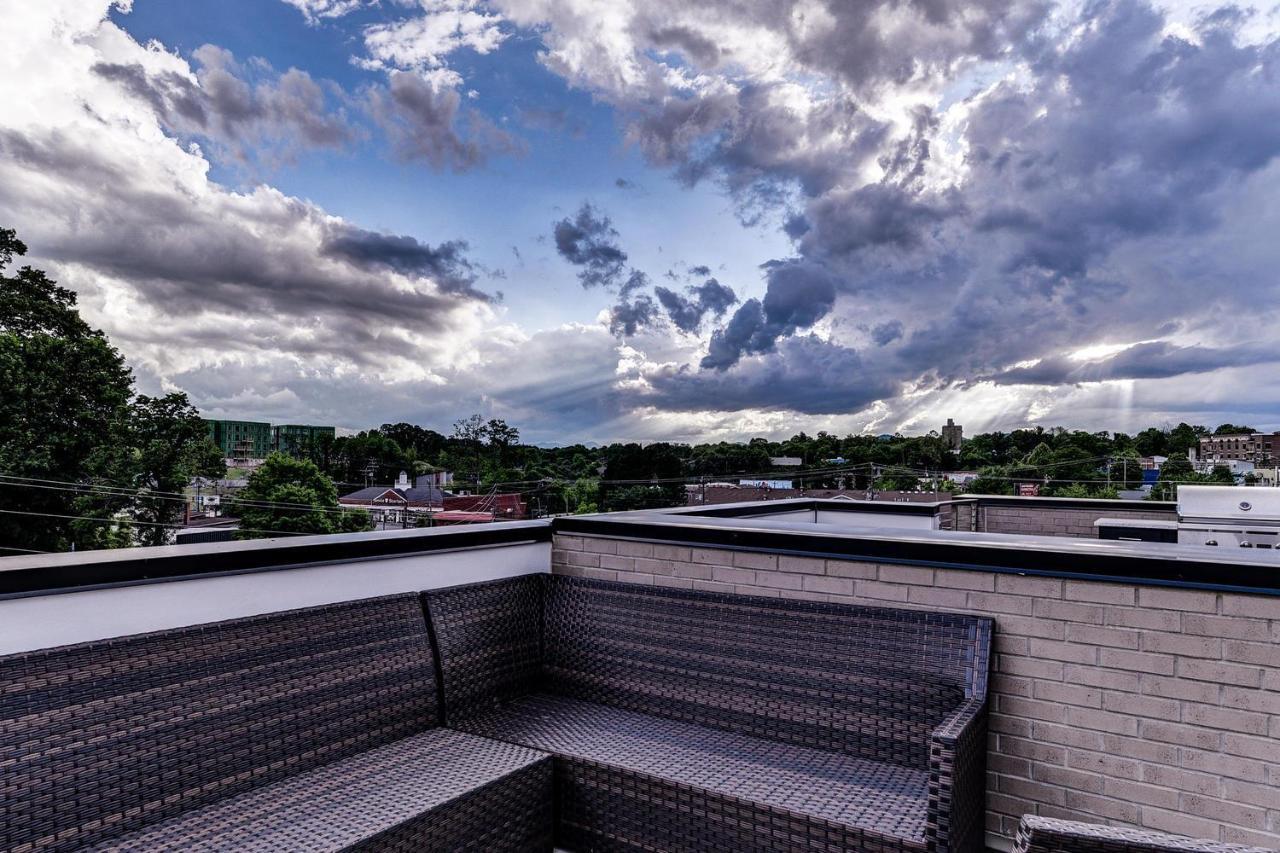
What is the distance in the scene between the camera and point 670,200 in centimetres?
1262

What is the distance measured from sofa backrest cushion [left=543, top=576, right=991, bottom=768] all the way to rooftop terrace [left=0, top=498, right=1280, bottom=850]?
0.11 feet

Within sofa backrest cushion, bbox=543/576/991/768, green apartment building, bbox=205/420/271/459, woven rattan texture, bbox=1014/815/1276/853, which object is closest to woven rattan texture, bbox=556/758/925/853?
sofa backrest cushion, bbox=543/576/991/768

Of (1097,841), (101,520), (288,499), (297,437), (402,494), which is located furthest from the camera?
(402,494)

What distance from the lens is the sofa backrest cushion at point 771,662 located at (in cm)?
205

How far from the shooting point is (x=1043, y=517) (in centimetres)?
628

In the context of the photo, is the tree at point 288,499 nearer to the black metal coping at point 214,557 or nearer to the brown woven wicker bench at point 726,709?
the black metal coping at point 214,557

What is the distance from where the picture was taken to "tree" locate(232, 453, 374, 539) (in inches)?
1268

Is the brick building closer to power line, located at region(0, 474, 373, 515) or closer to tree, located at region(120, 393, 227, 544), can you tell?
power line, located at region(0, 474, 373, 515)

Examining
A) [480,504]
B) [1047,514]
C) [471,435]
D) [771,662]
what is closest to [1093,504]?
[1047,514]

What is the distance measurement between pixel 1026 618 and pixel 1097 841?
4.17 ft

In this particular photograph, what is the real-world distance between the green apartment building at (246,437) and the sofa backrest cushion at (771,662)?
114ft

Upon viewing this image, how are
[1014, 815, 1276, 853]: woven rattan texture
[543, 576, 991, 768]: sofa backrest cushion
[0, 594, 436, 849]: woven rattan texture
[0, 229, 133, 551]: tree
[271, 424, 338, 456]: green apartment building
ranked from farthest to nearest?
[271, 424, 338, 456]: green apartment building
[0, 229, 133, 551]: tree
[543, 576, 991, 768]: sofa backrest cushion
[0, 594, 436, 849]: woven rattan texture
[1014, 815, 1276, 853]: woven rattan texture

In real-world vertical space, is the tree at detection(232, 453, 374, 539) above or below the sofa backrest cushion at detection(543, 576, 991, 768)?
below

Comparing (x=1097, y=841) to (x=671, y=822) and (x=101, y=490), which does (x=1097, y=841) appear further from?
(x=101, y=490)
